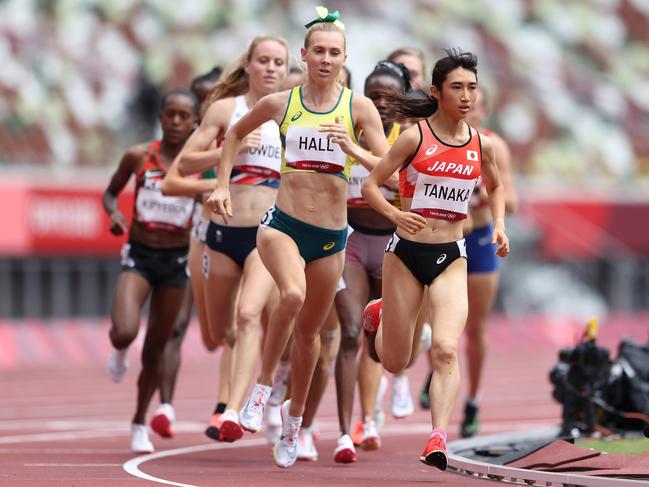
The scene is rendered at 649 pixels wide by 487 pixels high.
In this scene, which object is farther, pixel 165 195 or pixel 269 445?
pixel 269 445

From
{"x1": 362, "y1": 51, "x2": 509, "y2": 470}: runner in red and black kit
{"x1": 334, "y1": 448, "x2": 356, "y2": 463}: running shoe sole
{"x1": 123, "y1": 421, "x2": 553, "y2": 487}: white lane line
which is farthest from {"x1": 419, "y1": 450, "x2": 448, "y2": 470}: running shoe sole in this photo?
{"x1": 334, "y1": 448, "x2": 356, "y2": 463}: running shoe sole

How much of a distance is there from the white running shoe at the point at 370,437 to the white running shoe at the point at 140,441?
1.51 m

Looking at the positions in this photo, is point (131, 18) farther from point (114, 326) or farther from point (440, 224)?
point (440, 224)

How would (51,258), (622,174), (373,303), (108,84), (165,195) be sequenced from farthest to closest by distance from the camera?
(622,174) < (108,84) < (51,258) < (165,195) < (373,303)

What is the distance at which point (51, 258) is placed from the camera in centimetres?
2198

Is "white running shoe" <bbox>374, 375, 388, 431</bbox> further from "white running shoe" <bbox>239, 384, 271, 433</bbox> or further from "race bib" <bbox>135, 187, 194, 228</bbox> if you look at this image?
"white running shoe" <bbox>239, 384, 271, 433</bbox>

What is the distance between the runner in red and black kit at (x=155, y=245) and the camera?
10844mm

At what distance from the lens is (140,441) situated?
1066 cm

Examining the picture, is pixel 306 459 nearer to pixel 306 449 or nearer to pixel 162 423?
pixel 306 449

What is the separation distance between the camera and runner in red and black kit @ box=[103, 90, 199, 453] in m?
10.8

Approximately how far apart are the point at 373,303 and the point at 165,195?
5.97 ft

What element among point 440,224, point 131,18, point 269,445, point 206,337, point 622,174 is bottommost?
point 269,445

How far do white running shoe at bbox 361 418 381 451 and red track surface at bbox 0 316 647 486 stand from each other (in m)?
0.07

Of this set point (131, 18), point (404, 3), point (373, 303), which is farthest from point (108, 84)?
point (373, 303)
